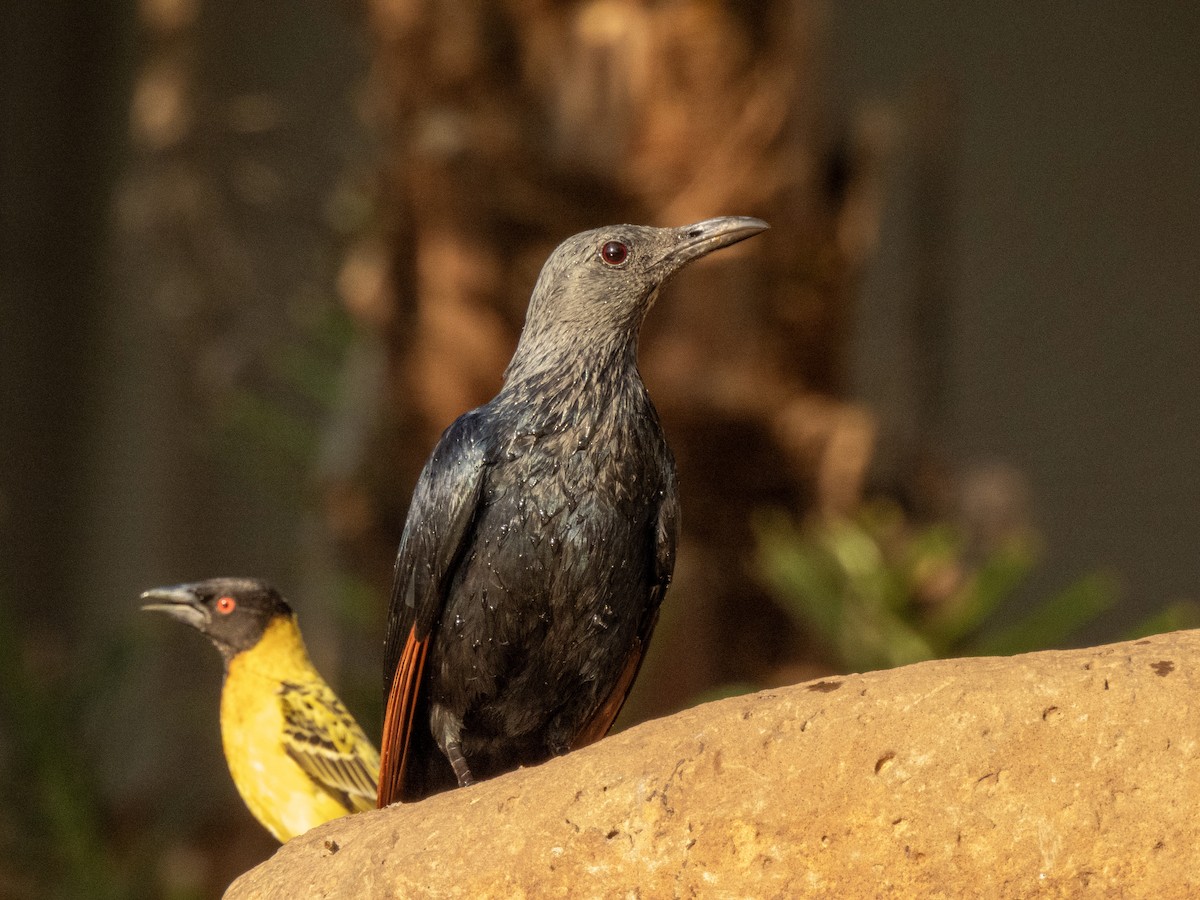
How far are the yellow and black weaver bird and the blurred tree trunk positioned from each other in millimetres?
2176

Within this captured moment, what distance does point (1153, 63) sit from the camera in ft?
24.2

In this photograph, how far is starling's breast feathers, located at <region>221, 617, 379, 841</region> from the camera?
327cm

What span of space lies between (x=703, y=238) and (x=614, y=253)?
0.19 meters

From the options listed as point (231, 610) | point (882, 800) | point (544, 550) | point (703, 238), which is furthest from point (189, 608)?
point (882, 800)

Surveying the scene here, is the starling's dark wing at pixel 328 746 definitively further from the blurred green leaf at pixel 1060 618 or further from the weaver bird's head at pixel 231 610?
the blurred green leaf at pixel 1060 618

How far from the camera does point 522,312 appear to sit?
5.57 meters

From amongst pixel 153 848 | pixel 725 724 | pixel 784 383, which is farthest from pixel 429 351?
pixel 725 724

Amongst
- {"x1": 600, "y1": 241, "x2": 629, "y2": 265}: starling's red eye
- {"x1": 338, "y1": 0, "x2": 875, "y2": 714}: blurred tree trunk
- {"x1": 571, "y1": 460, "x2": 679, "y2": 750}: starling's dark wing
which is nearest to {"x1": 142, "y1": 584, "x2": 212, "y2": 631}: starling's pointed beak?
{"x1": 571, "y1": 460, "x2": 679, "y2": 750}: starling's dark wing

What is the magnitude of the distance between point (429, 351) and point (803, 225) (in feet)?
4.71

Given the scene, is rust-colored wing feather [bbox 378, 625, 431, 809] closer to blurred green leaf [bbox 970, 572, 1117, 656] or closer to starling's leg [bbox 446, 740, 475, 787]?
starling's leg [bbox 446, 740, 475, 787]

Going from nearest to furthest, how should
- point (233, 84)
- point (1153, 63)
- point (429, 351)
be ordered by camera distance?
point (429, 351)
point (1153, 63)
point (233, 84)

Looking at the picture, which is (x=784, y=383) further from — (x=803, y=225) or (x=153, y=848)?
(x=153, y=848)

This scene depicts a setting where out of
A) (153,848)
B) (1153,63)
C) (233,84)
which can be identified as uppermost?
(233,84)

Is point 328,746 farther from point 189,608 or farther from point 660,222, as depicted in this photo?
point 660,222
